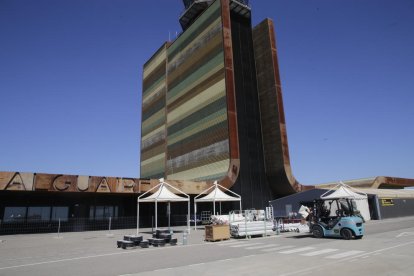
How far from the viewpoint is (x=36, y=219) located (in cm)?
3606

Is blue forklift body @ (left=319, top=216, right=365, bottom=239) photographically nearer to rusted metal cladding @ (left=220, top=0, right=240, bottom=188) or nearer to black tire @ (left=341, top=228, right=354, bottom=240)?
black tire @ (left=341, top=228, right=354, bottom=240)

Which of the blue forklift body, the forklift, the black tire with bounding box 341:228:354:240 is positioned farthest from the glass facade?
the black tire with bounding box 341:228:354:240

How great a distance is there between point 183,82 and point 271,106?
1757 centimetres

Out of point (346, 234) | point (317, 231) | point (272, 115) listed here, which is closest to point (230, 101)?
point (272, 115)

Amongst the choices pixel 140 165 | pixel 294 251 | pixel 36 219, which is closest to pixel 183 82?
pixel 140 165

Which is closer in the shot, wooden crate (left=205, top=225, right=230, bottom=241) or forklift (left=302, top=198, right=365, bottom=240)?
forklift (left=302, top=198, right=365, bottom=240)

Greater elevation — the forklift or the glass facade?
the glass facade

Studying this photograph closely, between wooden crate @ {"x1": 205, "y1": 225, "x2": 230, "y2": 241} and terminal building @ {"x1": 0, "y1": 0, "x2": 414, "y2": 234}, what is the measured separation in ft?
55.5

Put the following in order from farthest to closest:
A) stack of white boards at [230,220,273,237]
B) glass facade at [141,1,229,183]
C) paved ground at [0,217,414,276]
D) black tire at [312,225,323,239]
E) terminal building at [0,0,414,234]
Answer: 1. glass facade at [141,1,229,183]
2. terminal building at [0,0,414,234]
3. stack of white boards at [230,220,273,237]
4. black tire at [312,225,323,239]
5. paved ground at [0,217,414,276]

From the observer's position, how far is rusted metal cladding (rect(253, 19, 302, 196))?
47.3 m

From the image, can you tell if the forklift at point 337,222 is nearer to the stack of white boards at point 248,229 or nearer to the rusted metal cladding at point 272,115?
the stack of white boards at point 248,229

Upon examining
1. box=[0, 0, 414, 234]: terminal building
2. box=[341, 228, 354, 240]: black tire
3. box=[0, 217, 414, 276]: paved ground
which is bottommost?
box=[0, 217, 414, 276]: paved ground

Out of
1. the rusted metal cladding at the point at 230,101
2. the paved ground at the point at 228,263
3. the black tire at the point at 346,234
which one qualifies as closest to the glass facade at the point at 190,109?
the rusted metal cladding at the point at 230,101

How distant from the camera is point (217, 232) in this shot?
71.1 ft
